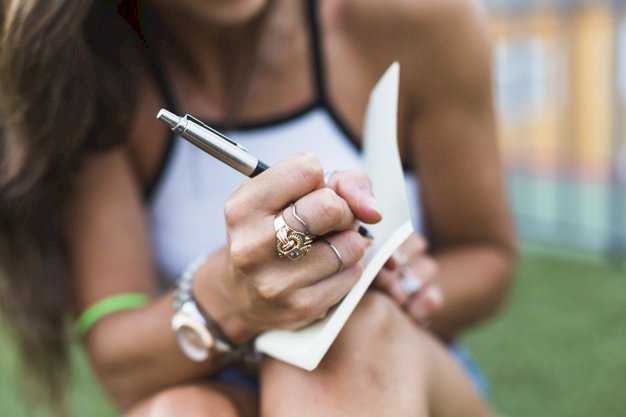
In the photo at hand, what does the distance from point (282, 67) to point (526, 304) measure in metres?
1.24

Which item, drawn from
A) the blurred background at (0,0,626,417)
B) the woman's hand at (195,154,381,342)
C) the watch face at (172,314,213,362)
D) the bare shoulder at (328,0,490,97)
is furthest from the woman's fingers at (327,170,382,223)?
the blurred background at (0,0,626,417)

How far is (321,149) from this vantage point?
35.9 inches

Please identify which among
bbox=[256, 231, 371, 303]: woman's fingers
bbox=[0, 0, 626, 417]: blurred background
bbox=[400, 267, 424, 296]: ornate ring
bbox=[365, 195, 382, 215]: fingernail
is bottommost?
bbox=[0, 0, 626, 417]: blurred background

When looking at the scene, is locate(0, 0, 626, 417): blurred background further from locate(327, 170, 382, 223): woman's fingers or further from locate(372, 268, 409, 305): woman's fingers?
locate(327, 170, 382, 223): woman's fingers

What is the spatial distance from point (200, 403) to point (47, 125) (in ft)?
1.22

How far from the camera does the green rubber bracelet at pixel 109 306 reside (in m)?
0.89

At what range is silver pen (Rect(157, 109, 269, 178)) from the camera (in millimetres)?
516

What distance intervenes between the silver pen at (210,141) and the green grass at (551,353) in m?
0.74

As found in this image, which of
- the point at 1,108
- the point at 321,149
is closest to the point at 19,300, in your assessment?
the point at 1,108

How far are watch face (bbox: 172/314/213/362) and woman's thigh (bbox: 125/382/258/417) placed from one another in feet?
0.11

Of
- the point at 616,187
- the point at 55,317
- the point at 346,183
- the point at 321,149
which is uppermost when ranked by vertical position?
the point at 346,183

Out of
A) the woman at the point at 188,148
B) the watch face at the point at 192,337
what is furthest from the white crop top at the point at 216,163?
the watch face at the point at 192,337

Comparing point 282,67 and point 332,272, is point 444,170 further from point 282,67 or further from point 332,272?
point 332,272

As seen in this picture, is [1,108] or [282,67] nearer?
[1,108]
